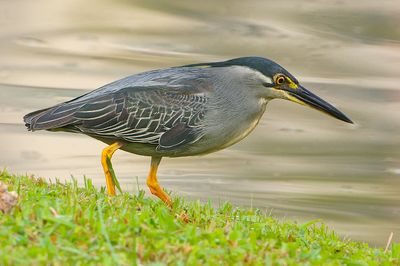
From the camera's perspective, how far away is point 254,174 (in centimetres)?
1382

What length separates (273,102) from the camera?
18.0m

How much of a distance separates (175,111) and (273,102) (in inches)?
346

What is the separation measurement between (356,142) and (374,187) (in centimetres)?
269

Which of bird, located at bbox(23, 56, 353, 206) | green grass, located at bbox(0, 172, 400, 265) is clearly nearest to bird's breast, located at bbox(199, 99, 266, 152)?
bird, located at bbox(23, 56, 353, 206)

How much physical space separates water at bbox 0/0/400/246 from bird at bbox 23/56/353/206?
178cm

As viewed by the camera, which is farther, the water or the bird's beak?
the water

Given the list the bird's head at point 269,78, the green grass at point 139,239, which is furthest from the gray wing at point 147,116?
the green grass at point 139,239

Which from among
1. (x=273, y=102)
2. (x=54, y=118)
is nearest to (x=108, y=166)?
(x=54, y=118)

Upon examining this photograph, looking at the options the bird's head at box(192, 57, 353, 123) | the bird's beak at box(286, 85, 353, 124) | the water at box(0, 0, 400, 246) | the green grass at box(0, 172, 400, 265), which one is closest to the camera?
the green grass at box(0, 172, 400, 265)

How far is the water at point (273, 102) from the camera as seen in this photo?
Result: 13.0 m

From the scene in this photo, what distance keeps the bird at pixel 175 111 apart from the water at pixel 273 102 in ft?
5.84

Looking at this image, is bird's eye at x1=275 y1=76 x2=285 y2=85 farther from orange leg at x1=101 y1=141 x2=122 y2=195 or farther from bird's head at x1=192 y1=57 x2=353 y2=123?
orange leg at x1=101 y1=141 x2=122 y2=195

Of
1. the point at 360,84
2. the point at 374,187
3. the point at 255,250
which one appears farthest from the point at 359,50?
the point at 255,250

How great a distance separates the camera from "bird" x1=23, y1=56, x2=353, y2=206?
9273 millimetres
